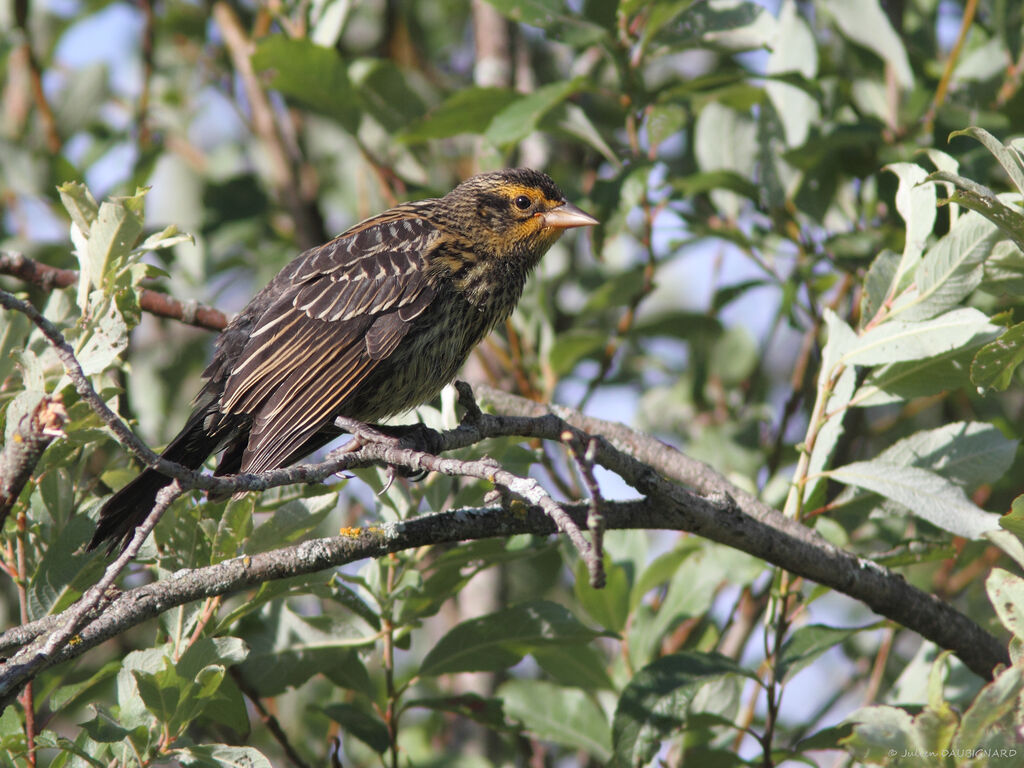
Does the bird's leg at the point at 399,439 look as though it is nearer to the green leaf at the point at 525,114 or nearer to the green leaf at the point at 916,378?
the green leaf at the point at 525,114

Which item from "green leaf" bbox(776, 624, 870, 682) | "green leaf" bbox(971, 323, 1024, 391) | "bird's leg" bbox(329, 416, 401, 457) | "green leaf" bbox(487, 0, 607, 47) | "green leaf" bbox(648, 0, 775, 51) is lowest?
"green leaf" bbox(776, 624, 870, 682)

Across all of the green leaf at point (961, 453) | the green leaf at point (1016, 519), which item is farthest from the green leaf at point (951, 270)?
the green leaf at point (1016, 519)

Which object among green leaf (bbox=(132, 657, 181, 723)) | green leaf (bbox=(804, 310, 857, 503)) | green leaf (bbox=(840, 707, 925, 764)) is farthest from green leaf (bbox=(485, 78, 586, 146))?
green leaf (bbox=(840, 707, 925, 764))

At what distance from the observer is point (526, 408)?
3.26 metres

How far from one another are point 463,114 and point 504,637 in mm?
1696

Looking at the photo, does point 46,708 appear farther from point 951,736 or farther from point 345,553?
point 951,736

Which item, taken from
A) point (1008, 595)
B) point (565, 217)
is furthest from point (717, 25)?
point (1008, 595)

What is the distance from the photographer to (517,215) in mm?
3994

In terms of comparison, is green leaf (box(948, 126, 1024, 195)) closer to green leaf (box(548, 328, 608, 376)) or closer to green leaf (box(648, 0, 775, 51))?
green leaf (box(648, 0, 775, 51))

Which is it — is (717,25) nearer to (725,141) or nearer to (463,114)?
(725,141)

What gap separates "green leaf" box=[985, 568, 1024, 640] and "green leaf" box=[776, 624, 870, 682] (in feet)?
2.85

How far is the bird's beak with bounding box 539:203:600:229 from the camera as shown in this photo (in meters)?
3.82

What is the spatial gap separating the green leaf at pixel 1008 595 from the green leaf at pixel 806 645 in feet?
2.85

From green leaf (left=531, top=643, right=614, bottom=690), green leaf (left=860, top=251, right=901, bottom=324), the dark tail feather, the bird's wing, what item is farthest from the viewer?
the bird's wing
